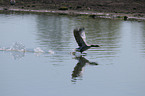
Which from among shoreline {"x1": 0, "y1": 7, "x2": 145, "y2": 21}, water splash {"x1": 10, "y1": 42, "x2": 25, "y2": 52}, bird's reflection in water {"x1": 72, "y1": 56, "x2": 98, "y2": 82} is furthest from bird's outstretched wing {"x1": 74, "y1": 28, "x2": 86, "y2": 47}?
shoreline {"x1": 0, "y1": 7, "x2": 145, "y2": 21}

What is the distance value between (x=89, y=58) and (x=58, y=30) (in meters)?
12.5

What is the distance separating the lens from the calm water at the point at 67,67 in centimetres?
1555

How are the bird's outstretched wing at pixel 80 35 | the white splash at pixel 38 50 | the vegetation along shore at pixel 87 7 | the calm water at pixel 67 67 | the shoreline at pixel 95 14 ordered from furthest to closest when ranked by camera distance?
the vegetation along shore at pixel 87 7
the shoreline at pixel 95 14
the white splash at pixel 38 50
the bird's outstretched wing at pixel 80 35
the calm water at pixel 67 67

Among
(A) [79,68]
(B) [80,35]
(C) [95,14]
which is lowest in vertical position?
(C) [95,14]

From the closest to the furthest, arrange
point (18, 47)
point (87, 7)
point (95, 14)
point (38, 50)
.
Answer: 1. point (38, 50)
2. point (18, 47)
3. point (95, 14)
4. point (87, 7)

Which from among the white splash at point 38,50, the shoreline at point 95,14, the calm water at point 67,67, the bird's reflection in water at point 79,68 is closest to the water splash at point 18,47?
the calm water at point 67,67

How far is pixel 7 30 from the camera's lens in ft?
105

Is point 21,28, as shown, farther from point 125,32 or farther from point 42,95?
point 42,95

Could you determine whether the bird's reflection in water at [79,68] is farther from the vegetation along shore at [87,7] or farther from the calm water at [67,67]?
the vegetation along shore at [87,7]

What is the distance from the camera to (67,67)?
760 inches

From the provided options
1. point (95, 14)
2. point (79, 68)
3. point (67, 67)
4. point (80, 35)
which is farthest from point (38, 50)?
point (95, 14)

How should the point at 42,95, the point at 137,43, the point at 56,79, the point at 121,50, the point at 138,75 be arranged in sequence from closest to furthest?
the point at 42,95, the point at 56,79, the point at 138,75, the point at 121,50, the point at 137,43

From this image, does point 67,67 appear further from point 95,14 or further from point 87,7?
point 87,7

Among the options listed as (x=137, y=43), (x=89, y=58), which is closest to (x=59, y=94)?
(x=89, y=58)
